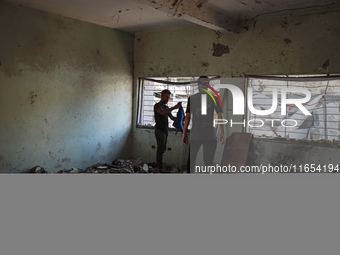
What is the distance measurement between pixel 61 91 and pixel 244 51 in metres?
2.75

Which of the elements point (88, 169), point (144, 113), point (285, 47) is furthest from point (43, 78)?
point (285, 47)

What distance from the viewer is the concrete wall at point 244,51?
14.2 feet

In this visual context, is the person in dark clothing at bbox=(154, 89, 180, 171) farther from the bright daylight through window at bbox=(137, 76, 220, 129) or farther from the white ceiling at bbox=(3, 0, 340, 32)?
the white ceiling at bbox=(3, 0, 340, 32)

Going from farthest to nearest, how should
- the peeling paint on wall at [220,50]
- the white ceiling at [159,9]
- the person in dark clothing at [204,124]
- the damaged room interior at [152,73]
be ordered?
the peeling paint on wall at [220,50]
the damaged room interior at [152,73]
the person in dark clothing at [204,124]
the white ceiling at [159,9]

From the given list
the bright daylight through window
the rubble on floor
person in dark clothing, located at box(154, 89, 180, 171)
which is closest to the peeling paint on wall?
the bright daylight through window

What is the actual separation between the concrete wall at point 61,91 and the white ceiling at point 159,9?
12.1 inches

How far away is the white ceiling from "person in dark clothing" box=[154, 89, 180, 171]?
46.3 inches

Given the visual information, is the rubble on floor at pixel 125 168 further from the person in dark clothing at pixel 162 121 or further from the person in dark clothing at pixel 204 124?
the person in dark clothing at pixel 204 124

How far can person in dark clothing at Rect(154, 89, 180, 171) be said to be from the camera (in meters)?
5.16

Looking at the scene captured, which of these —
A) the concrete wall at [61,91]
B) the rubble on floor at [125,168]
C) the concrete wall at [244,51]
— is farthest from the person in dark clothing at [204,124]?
the concrete wall at [61,91]

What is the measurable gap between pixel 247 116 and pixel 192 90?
3.55 ft

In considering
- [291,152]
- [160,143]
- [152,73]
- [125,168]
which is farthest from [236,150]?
[152,73]

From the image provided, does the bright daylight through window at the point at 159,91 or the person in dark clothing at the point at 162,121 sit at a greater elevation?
the bright daylight through window at the point at 159,91

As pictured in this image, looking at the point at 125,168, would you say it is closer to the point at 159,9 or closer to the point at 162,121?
the point at 162,121
